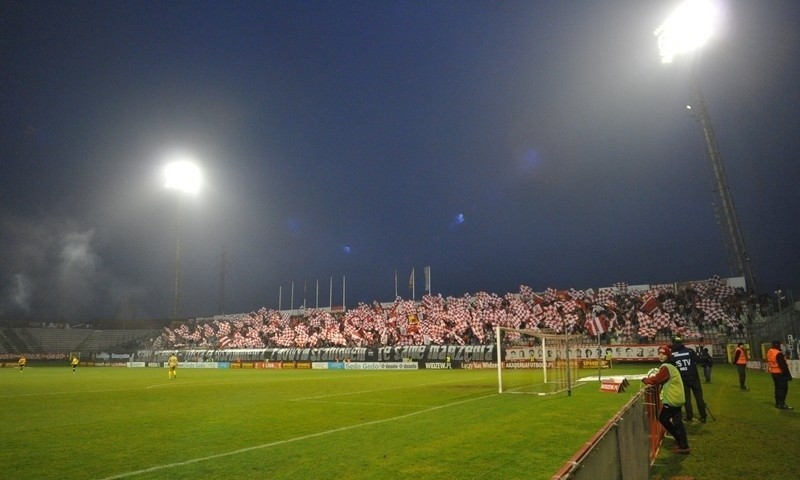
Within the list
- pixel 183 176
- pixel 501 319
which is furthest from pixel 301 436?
pixel 183 176

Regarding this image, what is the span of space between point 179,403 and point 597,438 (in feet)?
64.3

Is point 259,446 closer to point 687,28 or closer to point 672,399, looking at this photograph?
point 672,399

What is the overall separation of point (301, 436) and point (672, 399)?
8.11 metres

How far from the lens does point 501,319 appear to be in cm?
5903

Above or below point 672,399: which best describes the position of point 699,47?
above

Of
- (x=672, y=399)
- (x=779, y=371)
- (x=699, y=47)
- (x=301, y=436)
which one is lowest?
(x=301, y=436)

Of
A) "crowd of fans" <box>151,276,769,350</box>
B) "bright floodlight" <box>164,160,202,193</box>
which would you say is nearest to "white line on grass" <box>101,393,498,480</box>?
"crowd of fans" <box>151,276,769,350</box>

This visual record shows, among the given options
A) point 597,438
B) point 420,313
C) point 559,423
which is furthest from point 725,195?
point 597,438

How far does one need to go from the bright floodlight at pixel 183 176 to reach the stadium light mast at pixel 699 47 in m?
52.6

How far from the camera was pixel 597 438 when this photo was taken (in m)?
3.82

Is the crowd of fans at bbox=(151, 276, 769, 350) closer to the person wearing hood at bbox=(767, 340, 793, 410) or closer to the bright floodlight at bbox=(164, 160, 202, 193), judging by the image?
the person wearing hood at bbox=(767, 340, 793, 410)

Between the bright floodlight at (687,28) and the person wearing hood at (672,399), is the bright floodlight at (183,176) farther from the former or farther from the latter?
the person wearing hood at (672,399)

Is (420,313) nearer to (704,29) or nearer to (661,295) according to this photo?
(661,295)

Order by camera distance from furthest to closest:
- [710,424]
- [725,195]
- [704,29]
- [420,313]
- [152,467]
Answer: [420,313]
[725,195]
[704,29]
[710,424]
[152,467]
